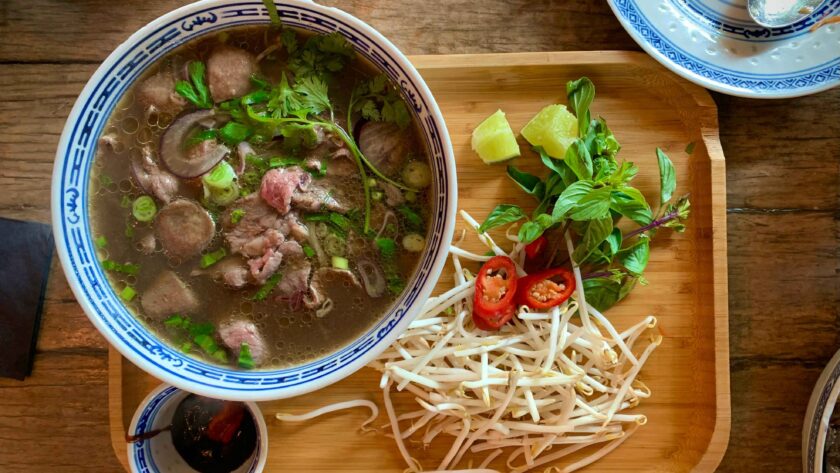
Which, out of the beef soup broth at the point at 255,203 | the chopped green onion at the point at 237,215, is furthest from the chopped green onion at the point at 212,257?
the chopped green onion at the point at 237,215

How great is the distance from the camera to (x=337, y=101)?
7.01ft

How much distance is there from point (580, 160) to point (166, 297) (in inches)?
55.7

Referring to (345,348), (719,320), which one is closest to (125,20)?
(345,348)

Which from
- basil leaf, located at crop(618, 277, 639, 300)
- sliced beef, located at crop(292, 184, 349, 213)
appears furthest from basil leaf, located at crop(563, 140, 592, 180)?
sliced beef, located at crop(292, 184, 349, 213)

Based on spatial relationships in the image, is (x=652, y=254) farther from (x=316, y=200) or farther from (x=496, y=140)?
(x=316, y=200)

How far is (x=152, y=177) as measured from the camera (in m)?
2.10

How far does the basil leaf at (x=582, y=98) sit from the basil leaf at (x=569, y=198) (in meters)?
0.25

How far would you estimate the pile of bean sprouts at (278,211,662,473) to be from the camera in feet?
7.60

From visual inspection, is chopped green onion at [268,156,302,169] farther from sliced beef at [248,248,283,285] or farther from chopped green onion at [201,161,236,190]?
sliced beef at [248,248,283,285]

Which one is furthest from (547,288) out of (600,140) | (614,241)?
(600,140)

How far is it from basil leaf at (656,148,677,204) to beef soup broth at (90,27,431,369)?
859 mm

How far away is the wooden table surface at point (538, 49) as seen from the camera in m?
2.55

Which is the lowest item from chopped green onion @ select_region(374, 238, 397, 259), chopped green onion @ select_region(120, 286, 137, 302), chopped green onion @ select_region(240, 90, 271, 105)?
chopped green onion @ select_region(120, 286, 137, 302)

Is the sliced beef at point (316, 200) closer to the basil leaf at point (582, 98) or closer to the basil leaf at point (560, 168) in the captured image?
the basil leaf at point (560, 168)
